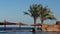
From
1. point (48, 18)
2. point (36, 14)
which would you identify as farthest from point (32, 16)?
point (48, 18)

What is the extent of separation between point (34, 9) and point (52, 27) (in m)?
5.54

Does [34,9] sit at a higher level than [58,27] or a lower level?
higher

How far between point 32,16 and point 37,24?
2.87 meters

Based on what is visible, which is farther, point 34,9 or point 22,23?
point 34,9

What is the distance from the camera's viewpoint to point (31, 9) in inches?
1714

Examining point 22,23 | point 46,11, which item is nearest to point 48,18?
point 46,11

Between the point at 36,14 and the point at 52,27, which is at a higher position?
the point at 36,14

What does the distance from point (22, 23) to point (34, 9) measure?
500 centimetres

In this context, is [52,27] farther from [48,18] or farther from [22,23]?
[22,23]

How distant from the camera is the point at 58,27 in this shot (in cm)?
4281

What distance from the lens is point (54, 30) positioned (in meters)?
42.8

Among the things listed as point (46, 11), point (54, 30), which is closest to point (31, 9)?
point (46, 11)

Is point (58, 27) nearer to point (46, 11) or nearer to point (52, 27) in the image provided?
point (52, 27)

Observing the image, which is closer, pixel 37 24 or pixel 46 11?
pixel 37 24
